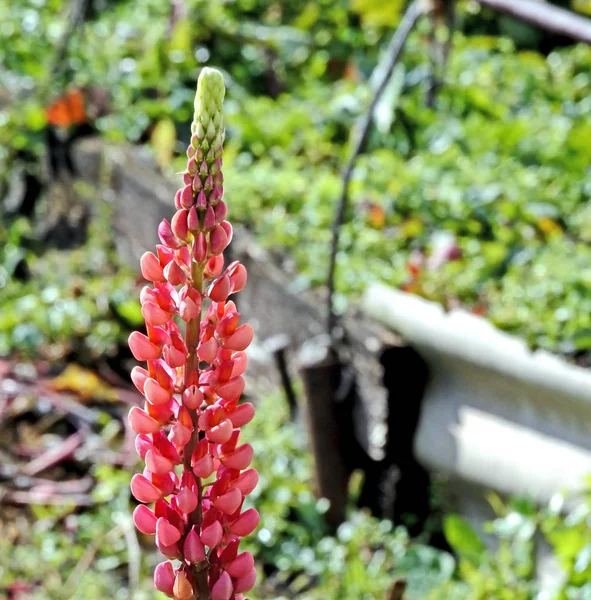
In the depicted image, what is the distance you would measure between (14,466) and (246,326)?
2.74 m

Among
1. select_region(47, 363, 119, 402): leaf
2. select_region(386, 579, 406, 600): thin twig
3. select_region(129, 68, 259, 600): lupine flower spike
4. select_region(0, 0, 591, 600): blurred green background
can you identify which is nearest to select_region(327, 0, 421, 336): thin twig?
select_region(0, 0, 591, 600): blurred green background

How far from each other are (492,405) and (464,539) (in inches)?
14.7

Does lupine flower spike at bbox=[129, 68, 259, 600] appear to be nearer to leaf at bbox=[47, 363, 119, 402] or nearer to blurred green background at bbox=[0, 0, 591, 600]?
blurred green background at bbox=[0, 0, 591, 600]

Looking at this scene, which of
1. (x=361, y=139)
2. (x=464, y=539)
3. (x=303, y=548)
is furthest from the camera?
(x=303, y=548)

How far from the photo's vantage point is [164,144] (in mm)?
4238

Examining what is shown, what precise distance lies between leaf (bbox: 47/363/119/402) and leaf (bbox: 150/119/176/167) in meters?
1.04

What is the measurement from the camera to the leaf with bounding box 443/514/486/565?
2543mm

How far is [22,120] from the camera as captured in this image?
489cm

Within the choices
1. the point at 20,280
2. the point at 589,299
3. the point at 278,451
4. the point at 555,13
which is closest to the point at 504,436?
the point at 589,299

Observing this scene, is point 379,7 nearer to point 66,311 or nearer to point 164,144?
point 164,144

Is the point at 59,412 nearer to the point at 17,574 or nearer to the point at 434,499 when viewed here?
the point at 17,574

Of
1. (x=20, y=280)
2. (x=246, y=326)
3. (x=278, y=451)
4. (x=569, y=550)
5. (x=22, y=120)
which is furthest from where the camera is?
(x=22, y=120)

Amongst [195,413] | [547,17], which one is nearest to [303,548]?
[547,17]

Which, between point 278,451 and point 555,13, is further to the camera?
point 278,451
